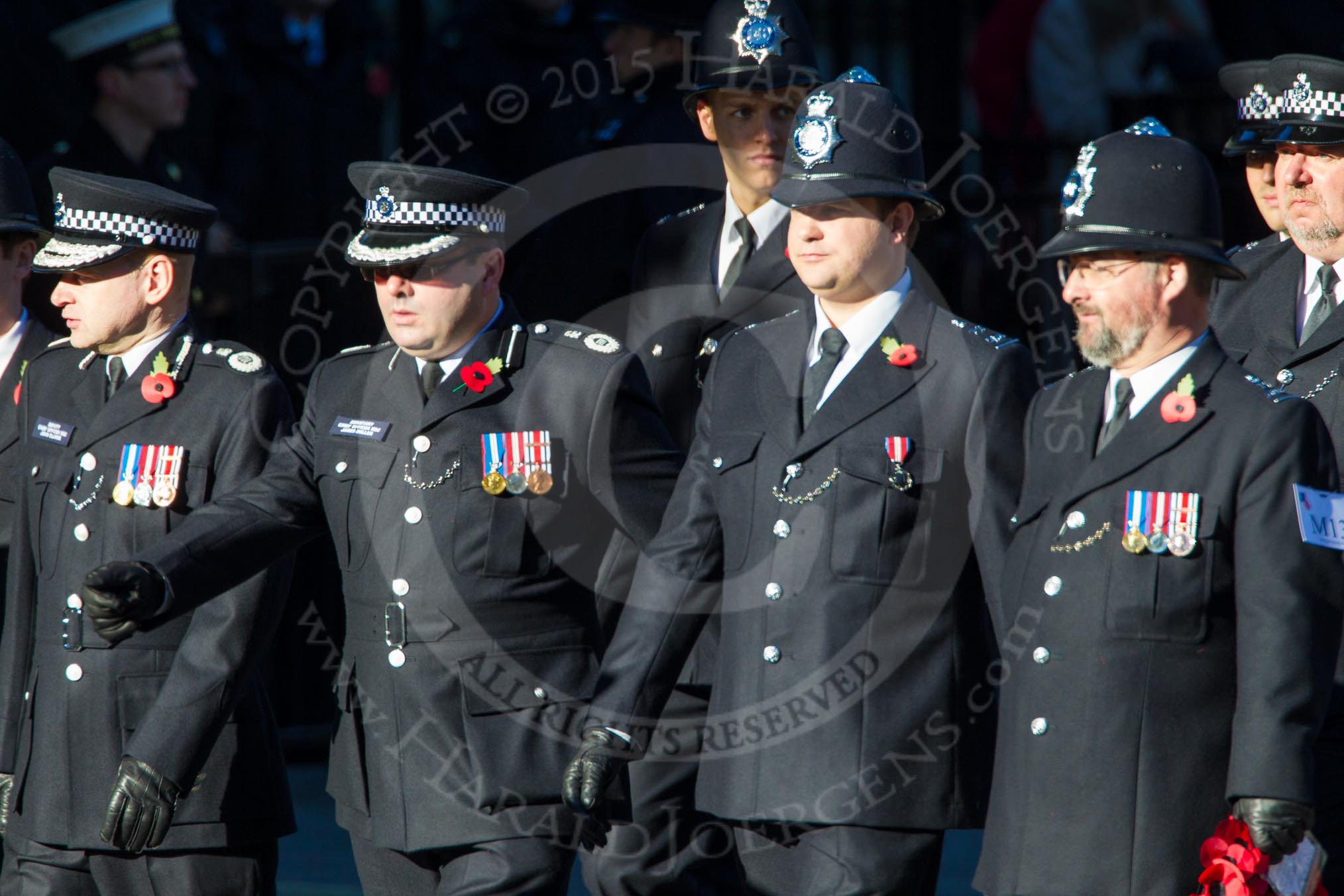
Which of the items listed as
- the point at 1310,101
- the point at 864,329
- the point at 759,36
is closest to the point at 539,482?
the point at 864,329

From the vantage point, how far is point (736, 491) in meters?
4.27

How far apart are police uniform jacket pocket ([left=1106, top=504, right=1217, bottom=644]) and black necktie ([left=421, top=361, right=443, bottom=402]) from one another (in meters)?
1.50

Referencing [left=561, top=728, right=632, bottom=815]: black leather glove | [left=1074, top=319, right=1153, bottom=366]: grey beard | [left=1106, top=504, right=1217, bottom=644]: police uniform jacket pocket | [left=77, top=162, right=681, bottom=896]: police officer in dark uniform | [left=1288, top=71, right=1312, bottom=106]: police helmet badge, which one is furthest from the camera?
[left=1288, top=71, right=1312, bottom=106]: police helmet badge

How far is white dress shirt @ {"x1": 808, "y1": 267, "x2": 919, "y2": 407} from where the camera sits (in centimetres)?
427

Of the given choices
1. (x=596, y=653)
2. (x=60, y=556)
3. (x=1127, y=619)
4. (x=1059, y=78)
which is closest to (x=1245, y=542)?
(x=1127, y=619)

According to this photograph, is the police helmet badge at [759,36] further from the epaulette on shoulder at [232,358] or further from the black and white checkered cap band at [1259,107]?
the epaulette on shoulder at [232,358]

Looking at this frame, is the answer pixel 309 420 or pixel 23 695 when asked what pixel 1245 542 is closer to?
pixel 309 420

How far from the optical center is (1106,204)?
388 cm

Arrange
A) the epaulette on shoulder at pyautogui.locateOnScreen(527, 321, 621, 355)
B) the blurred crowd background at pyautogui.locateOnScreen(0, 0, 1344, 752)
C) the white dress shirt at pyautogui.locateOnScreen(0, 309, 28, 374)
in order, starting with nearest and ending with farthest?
1. the epaulette on shoulder at pyautogui.locateOnScreen(527, 321, 621, 355)
2. the white dress shirt at pyautogui.locateOnScreen(0, 309, 28, 374)
3. the blurred crowd background at pyautogui.locateOnScreen(0, 0, 1344, 752)

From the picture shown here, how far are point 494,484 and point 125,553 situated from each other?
37.0 inches

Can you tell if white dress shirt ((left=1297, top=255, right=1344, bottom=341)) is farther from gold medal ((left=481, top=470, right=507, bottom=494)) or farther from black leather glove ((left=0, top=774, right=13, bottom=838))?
black leather glove ((left=0, top=774, right=13, bottom=838))

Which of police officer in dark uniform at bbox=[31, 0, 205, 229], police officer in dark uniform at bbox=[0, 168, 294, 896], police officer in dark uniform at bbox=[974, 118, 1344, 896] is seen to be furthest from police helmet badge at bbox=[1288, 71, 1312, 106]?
police officer in dark uniform at bbox=[31, 0, 205, 229]

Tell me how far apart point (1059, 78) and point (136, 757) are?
565cm

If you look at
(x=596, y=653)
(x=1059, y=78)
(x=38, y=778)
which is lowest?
(x=38, y=778)
